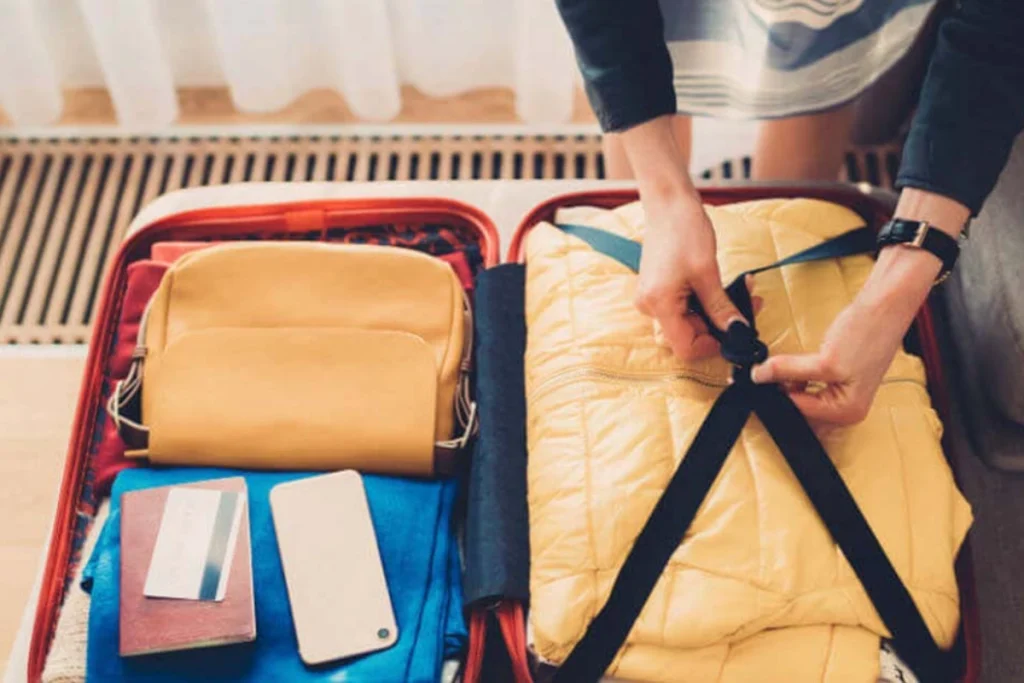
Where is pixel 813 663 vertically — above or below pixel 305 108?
below

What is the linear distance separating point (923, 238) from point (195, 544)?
2.10ft

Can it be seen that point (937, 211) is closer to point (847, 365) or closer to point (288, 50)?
point (847, 365)

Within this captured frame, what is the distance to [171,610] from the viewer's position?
33.2 inches

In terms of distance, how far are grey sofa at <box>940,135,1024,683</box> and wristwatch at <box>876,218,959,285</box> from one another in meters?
0.20

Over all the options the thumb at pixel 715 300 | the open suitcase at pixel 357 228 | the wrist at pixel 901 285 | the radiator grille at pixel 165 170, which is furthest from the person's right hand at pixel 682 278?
the radiator grille at pixel 165 170

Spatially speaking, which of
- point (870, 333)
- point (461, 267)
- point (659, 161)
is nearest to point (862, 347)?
point (870, 333)

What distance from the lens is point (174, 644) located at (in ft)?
2.70

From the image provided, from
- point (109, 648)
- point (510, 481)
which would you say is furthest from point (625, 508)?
point (109, 648)

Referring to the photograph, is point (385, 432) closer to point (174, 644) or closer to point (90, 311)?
point (174, 644)

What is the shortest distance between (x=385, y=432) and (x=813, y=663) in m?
0.40

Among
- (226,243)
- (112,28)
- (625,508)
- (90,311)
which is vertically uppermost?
(112,28)

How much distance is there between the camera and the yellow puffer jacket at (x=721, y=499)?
806 mm

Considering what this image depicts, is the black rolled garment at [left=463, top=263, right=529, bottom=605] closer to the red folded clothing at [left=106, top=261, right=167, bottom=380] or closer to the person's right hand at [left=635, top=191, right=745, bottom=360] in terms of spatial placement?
the person's right hand at [left=635, top=191, right=745, bottom=360]

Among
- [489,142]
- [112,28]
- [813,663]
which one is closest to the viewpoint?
[813,663]
